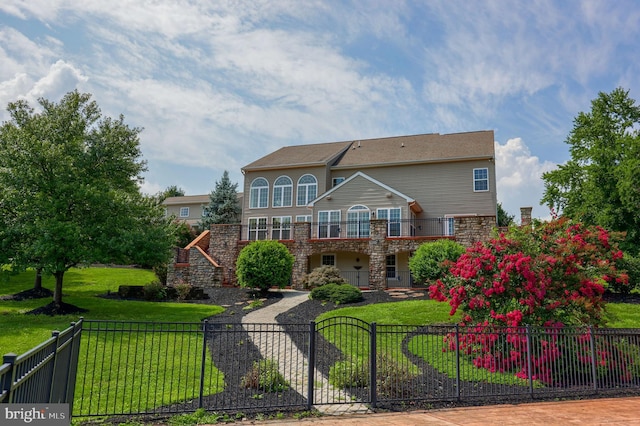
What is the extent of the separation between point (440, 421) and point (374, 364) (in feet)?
4.86

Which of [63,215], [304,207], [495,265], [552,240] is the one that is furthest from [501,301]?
[304,207]

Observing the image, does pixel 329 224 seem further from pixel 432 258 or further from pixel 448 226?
pixel 432 258

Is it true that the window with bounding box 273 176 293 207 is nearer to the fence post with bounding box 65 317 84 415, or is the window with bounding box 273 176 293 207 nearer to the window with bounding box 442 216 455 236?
the window with bounding box 442 216 455 236

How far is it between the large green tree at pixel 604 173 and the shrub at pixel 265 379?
16.6 meters

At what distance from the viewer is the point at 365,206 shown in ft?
90.6

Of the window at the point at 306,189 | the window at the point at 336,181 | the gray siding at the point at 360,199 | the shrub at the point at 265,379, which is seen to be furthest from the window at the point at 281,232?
the shrub at the point at 265,379

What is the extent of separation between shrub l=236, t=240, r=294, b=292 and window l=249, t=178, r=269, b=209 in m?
11.5

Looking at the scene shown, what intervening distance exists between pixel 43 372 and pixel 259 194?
28550 mm

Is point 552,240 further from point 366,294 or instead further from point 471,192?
point 471,192

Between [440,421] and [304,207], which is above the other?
[304,207]

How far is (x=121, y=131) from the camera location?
19109mm

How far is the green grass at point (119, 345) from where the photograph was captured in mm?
7914

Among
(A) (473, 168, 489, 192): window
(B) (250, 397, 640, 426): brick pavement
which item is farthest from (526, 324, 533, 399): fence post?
(A) (473, 168, 489, 192): window

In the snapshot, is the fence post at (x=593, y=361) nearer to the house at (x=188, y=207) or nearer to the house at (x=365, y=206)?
the house at (x=365, y=206)
